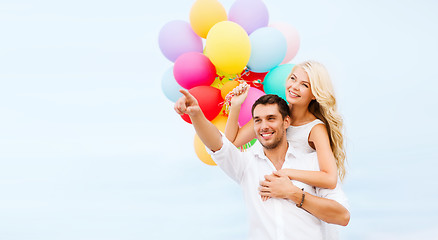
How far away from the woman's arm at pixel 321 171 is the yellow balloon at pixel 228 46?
85cm

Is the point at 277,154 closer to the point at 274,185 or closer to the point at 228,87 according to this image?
the point at 274,185

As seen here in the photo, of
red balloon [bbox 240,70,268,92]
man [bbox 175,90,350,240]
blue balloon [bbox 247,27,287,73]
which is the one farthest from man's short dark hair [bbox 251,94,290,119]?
red balloon [bbox 240,70,268,92]

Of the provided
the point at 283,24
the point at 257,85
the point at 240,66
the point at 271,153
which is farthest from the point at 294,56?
the point at 271,153

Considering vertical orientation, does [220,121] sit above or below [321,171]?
above

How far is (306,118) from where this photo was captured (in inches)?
126

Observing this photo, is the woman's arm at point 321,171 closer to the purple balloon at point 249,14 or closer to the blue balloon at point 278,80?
the blue balloon at point 278,80

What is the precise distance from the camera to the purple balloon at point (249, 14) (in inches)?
151

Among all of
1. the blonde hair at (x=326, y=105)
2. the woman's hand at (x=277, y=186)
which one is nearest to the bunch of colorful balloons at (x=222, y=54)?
the blonde hair at (x=326, y=105)

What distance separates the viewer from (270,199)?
2.80 meters

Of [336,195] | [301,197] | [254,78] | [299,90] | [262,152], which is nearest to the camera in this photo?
[301,197]

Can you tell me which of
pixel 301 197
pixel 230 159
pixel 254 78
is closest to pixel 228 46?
pixel 254 78

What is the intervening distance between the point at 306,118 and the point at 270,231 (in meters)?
0.86

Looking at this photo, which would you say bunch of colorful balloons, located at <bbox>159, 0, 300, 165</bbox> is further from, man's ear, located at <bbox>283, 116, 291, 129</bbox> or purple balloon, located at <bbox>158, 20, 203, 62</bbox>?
man's ear, located at <bbox>283, 116, 291, 129</bbox>

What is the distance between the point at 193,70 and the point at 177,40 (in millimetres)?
450
